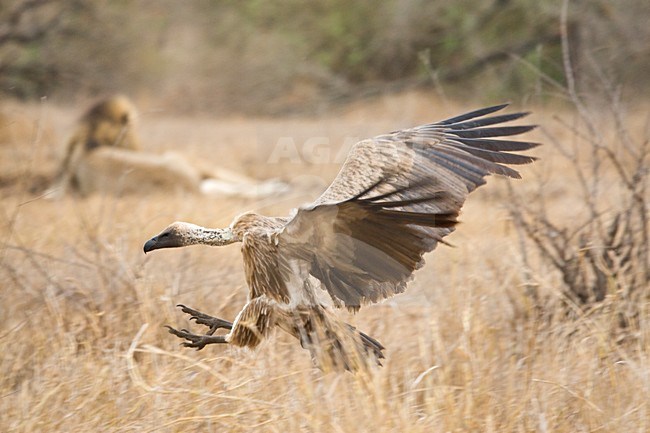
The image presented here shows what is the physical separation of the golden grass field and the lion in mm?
1897

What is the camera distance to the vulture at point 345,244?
3.07 metres

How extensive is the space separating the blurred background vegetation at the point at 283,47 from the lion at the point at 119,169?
2.87m

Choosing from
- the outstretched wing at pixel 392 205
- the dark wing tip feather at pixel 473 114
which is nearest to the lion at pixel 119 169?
the dark wing tip feather at pixel 473 114

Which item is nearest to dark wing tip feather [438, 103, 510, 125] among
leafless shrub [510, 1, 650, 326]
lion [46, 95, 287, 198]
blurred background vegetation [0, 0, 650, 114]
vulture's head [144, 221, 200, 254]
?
leafless shrub [510, 1, 650, 326]

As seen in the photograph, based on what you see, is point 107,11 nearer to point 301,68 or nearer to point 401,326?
point 301,68

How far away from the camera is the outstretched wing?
9.68 ft

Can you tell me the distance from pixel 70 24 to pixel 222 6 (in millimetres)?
→ 3897

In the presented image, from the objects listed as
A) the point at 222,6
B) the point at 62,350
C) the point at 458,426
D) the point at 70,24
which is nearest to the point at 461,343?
the point at 458,426

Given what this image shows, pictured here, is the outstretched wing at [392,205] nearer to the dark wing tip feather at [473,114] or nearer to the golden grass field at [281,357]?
the dark wing tip feather at [473,114]

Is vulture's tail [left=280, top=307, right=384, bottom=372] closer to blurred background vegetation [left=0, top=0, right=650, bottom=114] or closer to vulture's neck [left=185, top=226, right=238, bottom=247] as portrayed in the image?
vulture's neck [left=185, top=226, right=238, bottom=247]

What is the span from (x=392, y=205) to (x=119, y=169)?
17.8ft

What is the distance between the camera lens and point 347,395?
3.13 meters

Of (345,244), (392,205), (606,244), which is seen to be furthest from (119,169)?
(392,205)

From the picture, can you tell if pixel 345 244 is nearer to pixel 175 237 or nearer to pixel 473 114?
pixel 175 237
